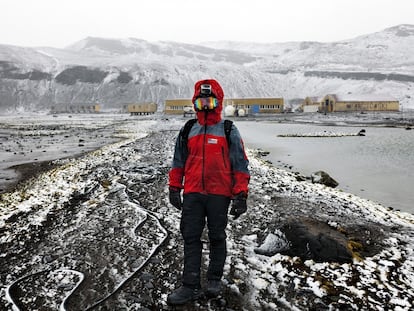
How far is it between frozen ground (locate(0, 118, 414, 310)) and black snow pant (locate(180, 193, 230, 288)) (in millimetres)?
346

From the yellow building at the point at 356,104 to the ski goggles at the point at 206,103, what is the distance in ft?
324

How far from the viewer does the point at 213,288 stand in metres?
4.22

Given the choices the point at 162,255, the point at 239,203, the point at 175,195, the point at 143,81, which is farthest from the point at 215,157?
A: the point at 143,81

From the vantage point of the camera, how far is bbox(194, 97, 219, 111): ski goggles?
13.0 feet

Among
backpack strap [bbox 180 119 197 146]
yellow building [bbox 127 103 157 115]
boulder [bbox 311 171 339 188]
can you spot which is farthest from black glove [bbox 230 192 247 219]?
yellow building [bbox 127 103 157 115]

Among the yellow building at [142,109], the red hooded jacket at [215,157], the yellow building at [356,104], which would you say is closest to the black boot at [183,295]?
the red hooded jacket at [215,157]

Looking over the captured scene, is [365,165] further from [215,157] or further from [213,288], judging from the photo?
[215,157]

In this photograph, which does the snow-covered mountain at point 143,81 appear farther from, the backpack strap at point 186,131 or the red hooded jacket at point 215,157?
the red hooded jacket at point 215,157

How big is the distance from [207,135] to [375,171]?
499 inches

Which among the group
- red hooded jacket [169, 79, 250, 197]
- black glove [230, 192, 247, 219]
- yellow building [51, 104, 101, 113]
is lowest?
yellow building [51, 104, 101, 113]

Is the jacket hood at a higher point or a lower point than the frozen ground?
higher

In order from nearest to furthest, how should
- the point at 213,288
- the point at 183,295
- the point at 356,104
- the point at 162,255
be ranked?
1. the point at 183,295
2. the point at 213,288
3. the point at 162,255
4. the point at 356,104

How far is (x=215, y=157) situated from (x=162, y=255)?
7.45 feet

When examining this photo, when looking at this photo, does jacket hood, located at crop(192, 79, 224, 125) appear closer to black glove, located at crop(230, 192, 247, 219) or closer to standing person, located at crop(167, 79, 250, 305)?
standing person, located at crop(167, 79, 250, 305)
